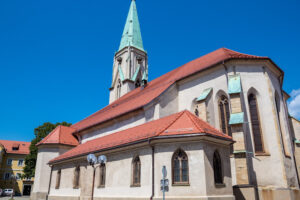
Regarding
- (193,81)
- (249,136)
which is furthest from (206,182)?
(193,81)

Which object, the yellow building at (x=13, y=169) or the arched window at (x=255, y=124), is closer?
the arched window at (x=255, y=124)

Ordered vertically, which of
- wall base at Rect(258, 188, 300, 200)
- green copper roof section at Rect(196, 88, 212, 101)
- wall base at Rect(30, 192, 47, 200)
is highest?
green copper roof section at Rect(196, 88, 212, 101)

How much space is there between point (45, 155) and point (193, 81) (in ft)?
52.9

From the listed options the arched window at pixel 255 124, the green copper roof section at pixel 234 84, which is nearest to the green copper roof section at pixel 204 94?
the green copper roof section at pixel 234 84

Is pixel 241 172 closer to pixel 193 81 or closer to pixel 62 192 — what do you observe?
pixel 193 81

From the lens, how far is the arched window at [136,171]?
1302 cm

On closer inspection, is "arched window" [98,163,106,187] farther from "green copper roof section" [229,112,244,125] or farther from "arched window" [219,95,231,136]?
"green copper roof section" [229,112,244,125]

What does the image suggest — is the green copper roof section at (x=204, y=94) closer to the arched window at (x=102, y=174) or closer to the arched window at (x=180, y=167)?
the arched window at (x=180, y=167)

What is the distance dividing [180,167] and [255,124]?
22.2 feet

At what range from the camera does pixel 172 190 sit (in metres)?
11.3

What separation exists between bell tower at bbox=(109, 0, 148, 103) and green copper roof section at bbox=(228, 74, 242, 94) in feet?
64.4

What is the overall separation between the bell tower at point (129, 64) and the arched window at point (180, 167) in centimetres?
2355

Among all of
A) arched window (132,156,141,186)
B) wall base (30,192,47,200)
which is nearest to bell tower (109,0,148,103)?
wall base (30,192,47,200)

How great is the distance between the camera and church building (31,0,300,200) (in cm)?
1155
